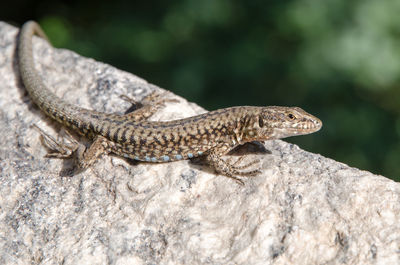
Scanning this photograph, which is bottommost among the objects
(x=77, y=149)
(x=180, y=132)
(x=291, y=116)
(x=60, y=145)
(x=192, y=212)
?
(x=60, y=145)

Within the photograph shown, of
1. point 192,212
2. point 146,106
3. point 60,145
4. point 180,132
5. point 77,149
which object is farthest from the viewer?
point 146,106

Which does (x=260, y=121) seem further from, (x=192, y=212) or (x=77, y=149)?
(x=77, y=149)

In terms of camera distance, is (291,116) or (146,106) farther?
(146,106)

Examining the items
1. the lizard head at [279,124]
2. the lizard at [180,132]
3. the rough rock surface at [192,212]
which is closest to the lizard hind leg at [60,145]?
the lizard at [180,132]

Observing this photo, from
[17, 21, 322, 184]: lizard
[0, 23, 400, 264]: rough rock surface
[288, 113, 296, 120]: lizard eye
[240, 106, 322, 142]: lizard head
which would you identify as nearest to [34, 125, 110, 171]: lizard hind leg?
[17, 21, 322, 184]: lizard

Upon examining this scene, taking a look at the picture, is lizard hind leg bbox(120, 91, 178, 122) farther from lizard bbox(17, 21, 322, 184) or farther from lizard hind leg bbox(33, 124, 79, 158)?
lizard hind leg bbox(33, 124, 79, 158)

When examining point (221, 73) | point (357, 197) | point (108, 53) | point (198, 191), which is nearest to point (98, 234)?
point (198, 191)

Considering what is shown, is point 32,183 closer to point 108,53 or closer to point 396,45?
point 108,53

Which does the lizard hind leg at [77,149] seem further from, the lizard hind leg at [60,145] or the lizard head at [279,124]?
the lizard head at [279,124]

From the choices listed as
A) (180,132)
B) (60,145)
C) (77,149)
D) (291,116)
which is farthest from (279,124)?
(60,145)
